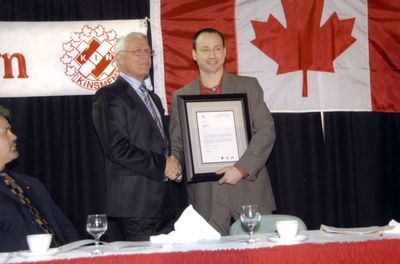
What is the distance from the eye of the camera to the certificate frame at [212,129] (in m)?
3.93

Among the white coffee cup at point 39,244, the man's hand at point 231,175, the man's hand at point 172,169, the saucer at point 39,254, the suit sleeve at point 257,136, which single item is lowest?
the saucer at point 39,254

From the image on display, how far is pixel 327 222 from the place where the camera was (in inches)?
206

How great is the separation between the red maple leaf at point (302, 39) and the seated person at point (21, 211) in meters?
2.35

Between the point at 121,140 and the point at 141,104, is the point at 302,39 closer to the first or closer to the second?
the point at 141,104

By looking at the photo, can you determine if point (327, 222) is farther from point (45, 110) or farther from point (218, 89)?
point (45, 110)

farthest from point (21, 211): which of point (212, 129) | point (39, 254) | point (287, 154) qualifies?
point (287, 154)

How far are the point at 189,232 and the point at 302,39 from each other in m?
2.95

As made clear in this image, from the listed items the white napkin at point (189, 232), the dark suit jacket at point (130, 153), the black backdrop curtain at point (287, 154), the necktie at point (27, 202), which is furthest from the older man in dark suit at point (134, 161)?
the white napkin at point (189, 232)

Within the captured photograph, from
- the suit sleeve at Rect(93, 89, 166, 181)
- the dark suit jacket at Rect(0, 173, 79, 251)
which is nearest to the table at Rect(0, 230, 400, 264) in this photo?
the dark suit jacket at Rect(0, 173, 79, 251)

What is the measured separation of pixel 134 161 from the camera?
12.0ft

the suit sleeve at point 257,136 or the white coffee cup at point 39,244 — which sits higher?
the suit sleeve at point 257,136

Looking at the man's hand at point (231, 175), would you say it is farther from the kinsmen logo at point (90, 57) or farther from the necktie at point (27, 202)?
the kinsmen logo at point (90, 57)

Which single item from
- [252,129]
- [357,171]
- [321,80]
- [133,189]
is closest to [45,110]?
[133,189]

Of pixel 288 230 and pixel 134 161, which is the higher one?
pixel 134 161
